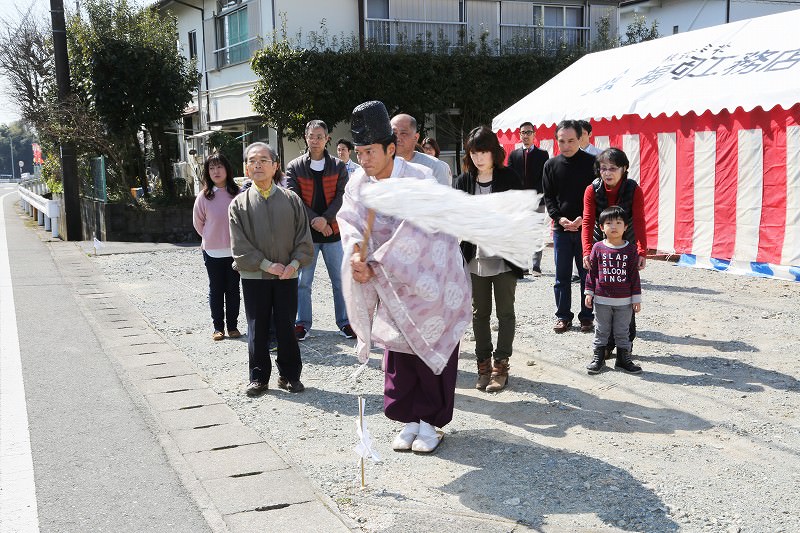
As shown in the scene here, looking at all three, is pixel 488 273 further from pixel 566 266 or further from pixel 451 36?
pixel 451 36

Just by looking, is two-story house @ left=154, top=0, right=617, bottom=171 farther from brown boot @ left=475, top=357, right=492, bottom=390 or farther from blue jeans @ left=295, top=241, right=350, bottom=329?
brown boot @ left=475, top=357, right=492, bottom=390

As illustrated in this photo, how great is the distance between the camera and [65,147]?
651 inches

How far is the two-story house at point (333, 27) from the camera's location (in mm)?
21297

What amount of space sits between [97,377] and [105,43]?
12685 mm

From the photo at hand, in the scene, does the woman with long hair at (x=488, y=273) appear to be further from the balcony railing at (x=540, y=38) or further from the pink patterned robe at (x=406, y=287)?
the balcony railing at (x=540, y=38)

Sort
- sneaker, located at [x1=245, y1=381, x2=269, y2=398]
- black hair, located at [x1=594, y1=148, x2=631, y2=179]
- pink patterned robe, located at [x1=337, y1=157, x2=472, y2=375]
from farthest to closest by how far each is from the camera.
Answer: black hair, located at [x1=594, y1=148, x2=631, y2=179] < sneaker, located at [x1=245, y1=381, x2=269, y2=398] < pink patterned robe, located at [x1=337, y1=157, x2=472, y2=375]

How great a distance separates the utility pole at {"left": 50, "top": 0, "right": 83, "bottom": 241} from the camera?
52.0ft

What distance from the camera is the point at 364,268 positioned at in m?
4.05

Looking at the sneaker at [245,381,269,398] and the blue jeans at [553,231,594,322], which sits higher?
the blue jeans at [553,231,594,322]

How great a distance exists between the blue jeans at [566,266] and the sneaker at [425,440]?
3.09m

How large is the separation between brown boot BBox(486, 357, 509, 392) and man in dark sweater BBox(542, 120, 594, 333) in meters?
1.63

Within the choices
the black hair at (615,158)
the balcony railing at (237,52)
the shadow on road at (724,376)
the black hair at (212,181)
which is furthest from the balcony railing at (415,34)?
the shadow on road at (724,376)

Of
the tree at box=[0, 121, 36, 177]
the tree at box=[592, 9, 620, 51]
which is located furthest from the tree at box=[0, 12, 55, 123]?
the tree at box=[0, 121, 36, 177]

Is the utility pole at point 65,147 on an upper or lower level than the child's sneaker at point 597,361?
upper
